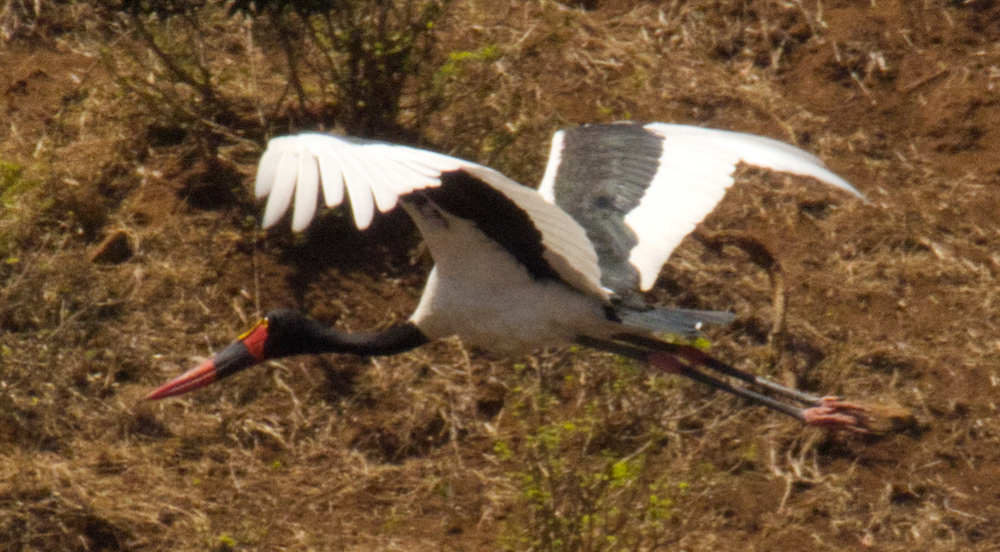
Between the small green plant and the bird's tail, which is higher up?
the bird's tail

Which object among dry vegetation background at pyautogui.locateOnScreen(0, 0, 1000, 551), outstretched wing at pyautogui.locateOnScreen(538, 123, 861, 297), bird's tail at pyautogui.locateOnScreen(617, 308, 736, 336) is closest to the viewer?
bird's tail at pyautogui.locateOnScreen(617, 308, 736, 336)

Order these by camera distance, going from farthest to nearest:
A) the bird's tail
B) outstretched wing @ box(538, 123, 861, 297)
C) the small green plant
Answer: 1. outstretched wing @ box(538, 123, 861, 297)
2. the bird's tail
3. the small green plant

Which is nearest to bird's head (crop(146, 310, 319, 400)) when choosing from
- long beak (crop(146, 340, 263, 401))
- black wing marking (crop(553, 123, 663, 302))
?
long beak (crop(146, 340, 263, 401))

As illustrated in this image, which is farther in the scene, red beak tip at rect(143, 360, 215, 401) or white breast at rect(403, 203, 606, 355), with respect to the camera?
red beak tip at rect(143, 360, 215, 401)

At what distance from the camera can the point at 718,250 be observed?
535 centimetres

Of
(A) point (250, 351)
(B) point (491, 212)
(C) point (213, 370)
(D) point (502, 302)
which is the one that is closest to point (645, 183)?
(D) point (502, 302)

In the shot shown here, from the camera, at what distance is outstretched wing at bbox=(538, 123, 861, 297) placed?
403 centimetres

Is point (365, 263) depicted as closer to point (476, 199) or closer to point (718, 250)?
point (718, 250)

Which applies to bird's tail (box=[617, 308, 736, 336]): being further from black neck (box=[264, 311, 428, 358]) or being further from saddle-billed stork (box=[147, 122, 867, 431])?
black neck (box=[264, 311, 428, 358])

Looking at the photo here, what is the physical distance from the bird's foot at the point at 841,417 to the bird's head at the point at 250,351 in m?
1.59

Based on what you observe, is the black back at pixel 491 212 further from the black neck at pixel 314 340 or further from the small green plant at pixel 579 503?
the black neck at pixel 314 340

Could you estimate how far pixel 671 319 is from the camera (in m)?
3.93

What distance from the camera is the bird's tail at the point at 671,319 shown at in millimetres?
3871

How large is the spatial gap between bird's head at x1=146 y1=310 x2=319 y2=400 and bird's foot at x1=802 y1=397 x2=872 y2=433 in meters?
1.59
